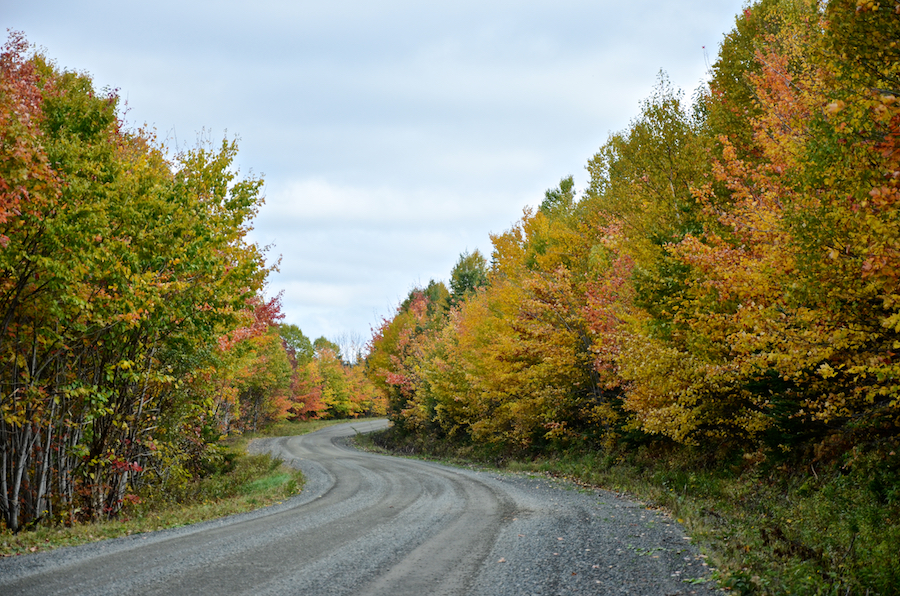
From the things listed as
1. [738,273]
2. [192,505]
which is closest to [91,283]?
[192,505]

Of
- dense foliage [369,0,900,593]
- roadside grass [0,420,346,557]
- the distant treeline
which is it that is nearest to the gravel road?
roadside grass [0,420,346,557]

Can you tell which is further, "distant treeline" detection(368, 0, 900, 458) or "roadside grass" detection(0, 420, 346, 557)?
"roadside grass" detection(0, 420, 346, 557)

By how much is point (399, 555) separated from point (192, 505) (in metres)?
8.94

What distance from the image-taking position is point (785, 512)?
875cm

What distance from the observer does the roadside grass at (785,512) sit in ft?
18.3

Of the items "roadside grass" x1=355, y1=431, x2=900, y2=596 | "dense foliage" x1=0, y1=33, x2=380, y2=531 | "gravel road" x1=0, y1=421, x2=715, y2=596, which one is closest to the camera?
"roadside grass" x1=355, y1=431, x2=900, y2=596

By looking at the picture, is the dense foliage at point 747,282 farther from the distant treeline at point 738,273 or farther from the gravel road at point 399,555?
the gravel road at point 399,555

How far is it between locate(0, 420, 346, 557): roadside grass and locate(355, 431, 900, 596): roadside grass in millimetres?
8979

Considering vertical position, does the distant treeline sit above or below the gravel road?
above

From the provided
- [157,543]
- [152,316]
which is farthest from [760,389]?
[152,316]

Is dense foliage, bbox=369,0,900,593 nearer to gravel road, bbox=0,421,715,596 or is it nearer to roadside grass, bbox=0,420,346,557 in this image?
gravel road, bbox=0,421,715,596

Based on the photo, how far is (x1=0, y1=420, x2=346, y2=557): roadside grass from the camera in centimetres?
861

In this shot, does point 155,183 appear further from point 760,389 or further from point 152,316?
point 760,389

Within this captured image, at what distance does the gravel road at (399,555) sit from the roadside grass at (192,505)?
27.6 inches
